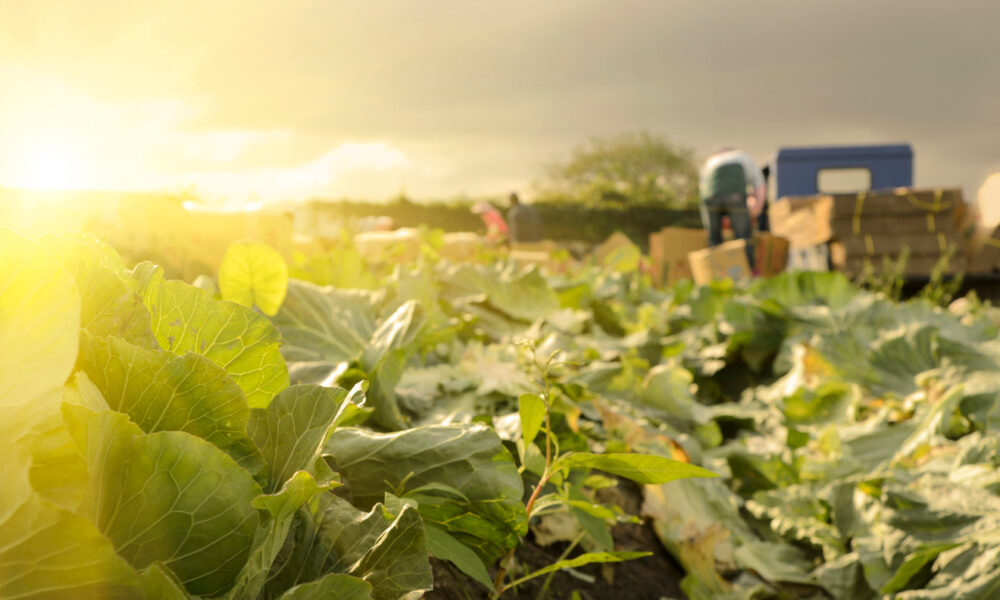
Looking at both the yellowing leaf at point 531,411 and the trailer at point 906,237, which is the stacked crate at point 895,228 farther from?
the yellowing leaf at point 531,411

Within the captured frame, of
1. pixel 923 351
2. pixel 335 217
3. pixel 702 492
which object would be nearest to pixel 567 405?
pixel 702 492

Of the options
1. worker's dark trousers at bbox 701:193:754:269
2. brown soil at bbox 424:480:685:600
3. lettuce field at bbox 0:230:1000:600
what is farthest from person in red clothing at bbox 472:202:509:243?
worker's dark trousers at bbox 701:193:754:269

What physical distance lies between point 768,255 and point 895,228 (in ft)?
5.42

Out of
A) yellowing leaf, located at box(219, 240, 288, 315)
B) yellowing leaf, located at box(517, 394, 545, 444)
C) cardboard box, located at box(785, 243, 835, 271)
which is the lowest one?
cardboard box, located at box(785, 243, 835, 271)

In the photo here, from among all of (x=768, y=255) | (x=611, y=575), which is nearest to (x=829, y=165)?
(x=768, y=255)

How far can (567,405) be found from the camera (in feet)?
4.47

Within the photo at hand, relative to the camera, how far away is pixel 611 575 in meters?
1.45

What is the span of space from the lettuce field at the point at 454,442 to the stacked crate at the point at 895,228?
5.69m

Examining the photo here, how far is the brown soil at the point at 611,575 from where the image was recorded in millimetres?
1004

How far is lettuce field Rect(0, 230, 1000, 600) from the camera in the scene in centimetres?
46

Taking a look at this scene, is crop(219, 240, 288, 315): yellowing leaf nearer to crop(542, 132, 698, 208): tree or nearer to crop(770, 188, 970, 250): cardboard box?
crop(770, 188, 970, 250): cardboard box

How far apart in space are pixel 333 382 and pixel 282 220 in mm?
1742

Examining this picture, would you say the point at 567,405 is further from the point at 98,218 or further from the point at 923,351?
the point at 923,351

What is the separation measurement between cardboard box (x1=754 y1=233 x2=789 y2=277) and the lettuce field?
4.79 meters
